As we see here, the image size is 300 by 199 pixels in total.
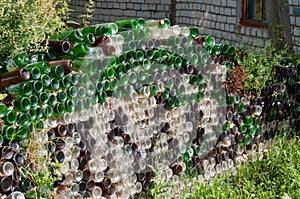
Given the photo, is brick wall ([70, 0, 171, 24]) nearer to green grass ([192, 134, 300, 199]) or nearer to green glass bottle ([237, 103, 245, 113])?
green glass bottle ([237, 103, 245, 113])

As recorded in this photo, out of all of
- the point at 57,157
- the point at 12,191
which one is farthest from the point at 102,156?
the point at 12,191

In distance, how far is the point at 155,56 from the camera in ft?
15.9

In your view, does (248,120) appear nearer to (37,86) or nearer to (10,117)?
(37,86)

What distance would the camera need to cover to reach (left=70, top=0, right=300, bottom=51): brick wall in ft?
27.7

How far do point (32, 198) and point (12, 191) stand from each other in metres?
0.16

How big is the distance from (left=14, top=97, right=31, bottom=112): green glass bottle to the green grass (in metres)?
1.71

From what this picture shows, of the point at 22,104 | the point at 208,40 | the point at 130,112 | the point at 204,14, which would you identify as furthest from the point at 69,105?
the point at 204,14

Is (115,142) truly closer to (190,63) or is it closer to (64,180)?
(64,180)

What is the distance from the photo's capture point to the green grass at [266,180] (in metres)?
4.97

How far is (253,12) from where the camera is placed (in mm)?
9062

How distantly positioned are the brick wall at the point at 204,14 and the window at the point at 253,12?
Answer: 3.2 inches

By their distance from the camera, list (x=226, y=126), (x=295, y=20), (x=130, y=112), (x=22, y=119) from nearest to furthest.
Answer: (x=22, y=119) < (x=130, y=112) < (x=226, y=126) < (x=295, y=20)

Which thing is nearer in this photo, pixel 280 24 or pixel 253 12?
pixel 280 24

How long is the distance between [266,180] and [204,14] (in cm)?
514
